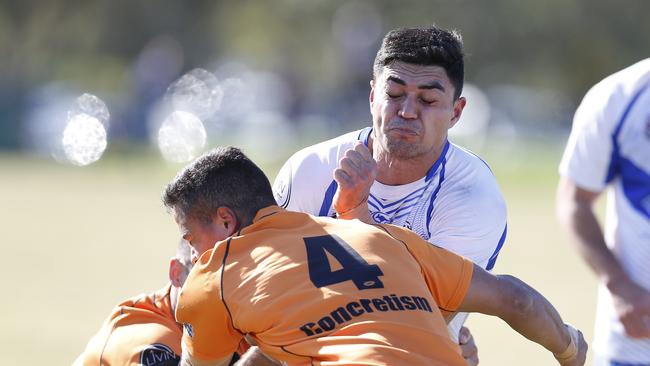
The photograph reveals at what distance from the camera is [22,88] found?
126 ft

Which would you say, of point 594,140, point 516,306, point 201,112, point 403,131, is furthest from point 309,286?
point 201,112

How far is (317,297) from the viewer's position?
4000 millimetres

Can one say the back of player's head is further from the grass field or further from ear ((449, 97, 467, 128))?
the grass field

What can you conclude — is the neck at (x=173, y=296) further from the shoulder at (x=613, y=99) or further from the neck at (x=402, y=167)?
the shoulder at (x=613, y=99)

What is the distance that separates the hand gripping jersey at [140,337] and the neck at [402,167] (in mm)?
1152

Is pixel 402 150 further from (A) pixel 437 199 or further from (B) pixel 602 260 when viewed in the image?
(B) pixel 602 260

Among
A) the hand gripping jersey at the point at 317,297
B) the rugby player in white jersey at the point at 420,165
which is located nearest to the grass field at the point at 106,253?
the rugby player in white jersey at the point at 420,165

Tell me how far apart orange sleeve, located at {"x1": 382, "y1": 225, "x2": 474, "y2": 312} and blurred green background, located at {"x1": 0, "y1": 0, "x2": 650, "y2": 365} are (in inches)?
201

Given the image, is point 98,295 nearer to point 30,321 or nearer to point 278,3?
point 30,321

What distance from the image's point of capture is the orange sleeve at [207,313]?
4.12 metres

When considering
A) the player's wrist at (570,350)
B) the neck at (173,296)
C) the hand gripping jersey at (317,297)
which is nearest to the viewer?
the hand gripping jersey at (317,297)

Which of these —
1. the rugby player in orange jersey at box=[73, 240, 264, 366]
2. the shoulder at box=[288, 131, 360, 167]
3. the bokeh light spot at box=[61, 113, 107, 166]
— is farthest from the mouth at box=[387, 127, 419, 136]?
the bokeh light spot at box=[61, 113, 107, 166]

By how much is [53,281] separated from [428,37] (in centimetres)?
861

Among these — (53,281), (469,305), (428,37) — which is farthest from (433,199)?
(53,281)
